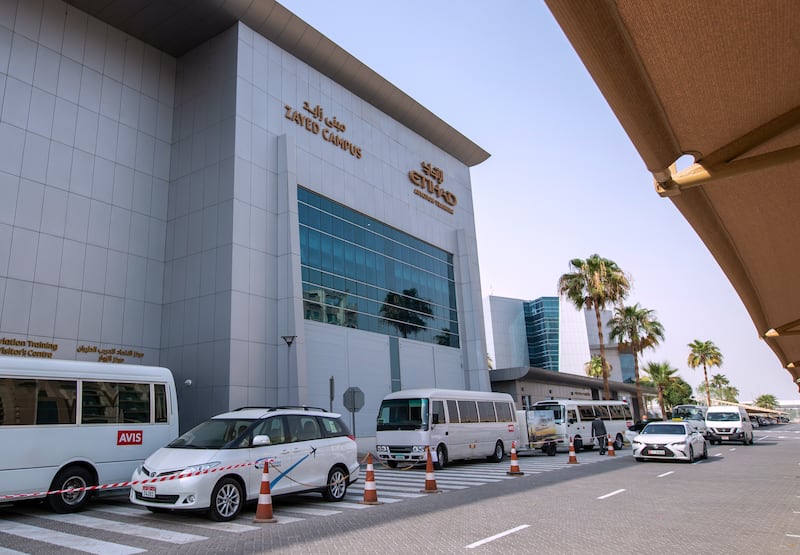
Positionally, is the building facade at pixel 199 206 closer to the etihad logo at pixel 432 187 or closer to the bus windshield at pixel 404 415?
the bus windshield at pixel 404 415

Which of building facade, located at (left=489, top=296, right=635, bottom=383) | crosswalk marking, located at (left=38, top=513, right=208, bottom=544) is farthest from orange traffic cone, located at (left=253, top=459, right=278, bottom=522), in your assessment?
building facade, located at (left=489, top=296, right=635, bottom=383)

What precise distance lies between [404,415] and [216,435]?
30.2ft

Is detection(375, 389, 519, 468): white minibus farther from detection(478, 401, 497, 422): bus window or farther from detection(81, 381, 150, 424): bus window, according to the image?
detection(81, 381, 150, 424): bus window

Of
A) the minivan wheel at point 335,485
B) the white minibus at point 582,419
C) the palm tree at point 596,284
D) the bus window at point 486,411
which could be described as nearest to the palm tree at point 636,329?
the palm tree at point 596,284

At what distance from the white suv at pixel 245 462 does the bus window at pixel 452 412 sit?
7513 mm

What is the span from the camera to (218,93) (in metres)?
25.3

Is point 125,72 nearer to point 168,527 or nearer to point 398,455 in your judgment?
point 398,455

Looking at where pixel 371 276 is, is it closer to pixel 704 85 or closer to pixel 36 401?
pixel 36 401

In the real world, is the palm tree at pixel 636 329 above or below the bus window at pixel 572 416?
above

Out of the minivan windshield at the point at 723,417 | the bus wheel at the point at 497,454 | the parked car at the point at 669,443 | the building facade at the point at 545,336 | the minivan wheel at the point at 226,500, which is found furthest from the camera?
the building facade at the point at 545,336

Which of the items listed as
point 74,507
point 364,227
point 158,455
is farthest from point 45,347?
point 364,227

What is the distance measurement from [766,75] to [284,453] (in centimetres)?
947

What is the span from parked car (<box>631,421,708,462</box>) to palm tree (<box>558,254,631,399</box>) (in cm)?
1916

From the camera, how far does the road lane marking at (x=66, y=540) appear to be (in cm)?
732
